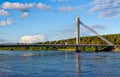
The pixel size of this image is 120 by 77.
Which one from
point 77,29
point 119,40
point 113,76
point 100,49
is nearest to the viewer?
point 113,76

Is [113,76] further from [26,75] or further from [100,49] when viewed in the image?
[100,49]

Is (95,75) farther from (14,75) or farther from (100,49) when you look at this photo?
(100,49)

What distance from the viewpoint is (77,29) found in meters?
94.0

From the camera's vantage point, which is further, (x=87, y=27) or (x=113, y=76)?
(x=87, y=27)

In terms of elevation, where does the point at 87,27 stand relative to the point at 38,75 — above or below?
above

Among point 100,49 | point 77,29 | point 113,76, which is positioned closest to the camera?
point 113,76

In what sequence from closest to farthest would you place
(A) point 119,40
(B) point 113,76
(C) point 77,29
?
(B) point 113,76 < (C) point 77,29 < (A) point 119,40

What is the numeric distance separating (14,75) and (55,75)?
3091 mm

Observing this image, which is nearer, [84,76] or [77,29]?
[84,76]

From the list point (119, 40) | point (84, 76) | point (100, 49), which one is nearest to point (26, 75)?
point (84, 76)

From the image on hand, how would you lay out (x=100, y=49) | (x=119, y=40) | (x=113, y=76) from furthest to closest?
(x=119, y=40)
(x=100, y=49)
(x=113, y=76)

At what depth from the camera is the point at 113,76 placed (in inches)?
1052

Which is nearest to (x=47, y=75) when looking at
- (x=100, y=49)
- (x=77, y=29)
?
(x=77, y=29)

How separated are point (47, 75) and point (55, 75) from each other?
65 cm
